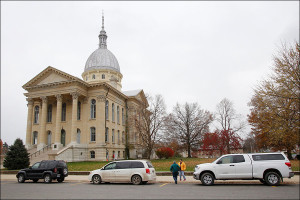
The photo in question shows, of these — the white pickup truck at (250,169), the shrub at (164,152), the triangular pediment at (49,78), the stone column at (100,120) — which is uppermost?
the triangular pediment at (49,78)

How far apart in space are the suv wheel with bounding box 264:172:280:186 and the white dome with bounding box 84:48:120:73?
163 feet

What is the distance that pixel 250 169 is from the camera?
1377 cm

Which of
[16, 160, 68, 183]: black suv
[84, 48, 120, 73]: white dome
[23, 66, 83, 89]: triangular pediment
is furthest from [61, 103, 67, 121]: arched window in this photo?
[16, 160, 68, 183]: black suv

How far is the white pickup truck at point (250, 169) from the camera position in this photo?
43.9ft

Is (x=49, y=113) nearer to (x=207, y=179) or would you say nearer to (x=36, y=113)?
(x=36, y=113)

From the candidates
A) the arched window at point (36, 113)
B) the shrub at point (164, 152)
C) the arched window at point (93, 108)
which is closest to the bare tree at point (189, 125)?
the shrub at point (164, 152)

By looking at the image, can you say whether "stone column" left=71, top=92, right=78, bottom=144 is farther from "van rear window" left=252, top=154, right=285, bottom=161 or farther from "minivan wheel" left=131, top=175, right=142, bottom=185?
"van rear window" left=252, top=154, right=285, bottom=161

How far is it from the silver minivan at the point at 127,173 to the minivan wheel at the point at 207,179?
301 cm

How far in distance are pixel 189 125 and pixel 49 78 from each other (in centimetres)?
2810

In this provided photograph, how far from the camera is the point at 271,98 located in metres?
23.0

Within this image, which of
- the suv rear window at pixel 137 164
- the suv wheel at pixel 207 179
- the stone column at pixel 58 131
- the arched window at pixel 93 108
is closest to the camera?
the suv wheel at pixel 207 179

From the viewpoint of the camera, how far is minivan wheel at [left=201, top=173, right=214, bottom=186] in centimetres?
1406

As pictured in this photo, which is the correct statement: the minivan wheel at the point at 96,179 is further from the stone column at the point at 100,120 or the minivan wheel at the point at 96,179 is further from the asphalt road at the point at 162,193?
the stone column at the point at 100,120

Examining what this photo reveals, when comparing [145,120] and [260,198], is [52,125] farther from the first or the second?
[260,198]
